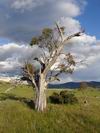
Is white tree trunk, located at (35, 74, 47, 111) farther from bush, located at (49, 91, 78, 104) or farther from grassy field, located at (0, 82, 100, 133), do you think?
bush, located at (49, 91, 78, 104)

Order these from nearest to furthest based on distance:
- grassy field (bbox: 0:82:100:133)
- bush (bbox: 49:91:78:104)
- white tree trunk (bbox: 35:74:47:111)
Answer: grassy field (bbox: 0:82:100:133), white tree trunk (bbox: 35:74:47:111), bush (bbox: 49:91:78:104)

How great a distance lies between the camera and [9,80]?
177 feet

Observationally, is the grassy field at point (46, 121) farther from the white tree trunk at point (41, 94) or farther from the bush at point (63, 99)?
the bush at point (63, 99)

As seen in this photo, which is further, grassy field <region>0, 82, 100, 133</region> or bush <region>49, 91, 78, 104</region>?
bush <region>49, 91, 78, 104</region>

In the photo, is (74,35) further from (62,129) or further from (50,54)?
(62,129)

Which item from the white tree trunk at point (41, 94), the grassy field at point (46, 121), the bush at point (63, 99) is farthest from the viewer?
the bush at point (63, 99)

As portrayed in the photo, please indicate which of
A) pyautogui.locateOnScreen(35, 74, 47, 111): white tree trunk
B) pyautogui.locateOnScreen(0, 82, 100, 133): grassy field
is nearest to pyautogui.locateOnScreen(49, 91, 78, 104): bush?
pyautogui.locateOnScreen(35, 74, 47, 111): white tree trunk

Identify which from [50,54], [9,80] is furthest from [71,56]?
[9,80]

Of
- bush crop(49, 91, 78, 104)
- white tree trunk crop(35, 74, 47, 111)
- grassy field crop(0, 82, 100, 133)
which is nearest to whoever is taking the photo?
grassy field crop(0, 82, 100, 133)

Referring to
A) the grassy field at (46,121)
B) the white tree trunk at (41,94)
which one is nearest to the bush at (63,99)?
the white tree trunk at (41,94)

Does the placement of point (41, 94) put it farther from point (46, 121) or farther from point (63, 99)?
point (46, 121)

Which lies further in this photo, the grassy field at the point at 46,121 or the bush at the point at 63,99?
Result: the bush at the point at 63,99

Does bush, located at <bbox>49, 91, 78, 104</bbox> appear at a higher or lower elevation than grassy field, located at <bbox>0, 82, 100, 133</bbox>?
higher

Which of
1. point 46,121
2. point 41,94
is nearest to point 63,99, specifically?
point 41,94
